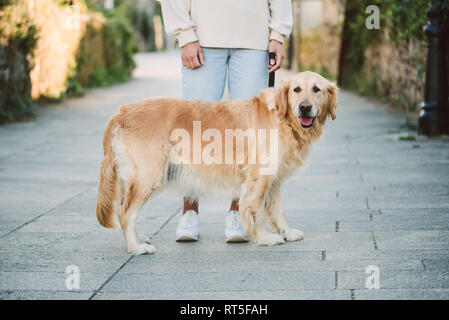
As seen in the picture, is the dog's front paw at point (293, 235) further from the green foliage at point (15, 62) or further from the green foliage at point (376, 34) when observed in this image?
the green foliage at point (15, 62)

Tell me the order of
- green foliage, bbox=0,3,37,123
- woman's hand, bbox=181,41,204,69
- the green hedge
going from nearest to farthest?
woman's hand, bbox=181,41,204,69, the green hedge, green foliage, bbox=0,3,37,123

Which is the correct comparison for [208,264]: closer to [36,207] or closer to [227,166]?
[227,166]

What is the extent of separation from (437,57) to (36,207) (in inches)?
215

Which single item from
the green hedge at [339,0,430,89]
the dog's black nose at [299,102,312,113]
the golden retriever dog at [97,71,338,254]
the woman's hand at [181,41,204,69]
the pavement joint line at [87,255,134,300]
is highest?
the green hedge at [339,0,430,89]

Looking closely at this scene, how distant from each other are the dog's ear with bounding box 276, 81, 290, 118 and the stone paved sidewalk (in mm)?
800

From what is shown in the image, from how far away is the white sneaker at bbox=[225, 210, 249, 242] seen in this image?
449 cm

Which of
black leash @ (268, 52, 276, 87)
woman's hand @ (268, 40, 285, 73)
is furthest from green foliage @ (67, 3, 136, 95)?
woman's hand @ (268, 40, 285, 73)

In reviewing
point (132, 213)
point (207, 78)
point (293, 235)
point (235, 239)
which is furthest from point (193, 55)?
point (293, 235)

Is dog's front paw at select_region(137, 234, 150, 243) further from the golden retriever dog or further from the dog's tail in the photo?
the dog's tail

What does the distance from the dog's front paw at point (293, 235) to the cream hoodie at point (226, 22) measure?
4.41 feet

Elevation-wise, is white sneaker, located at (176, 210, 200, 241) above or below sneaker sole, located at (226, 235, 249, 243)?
above

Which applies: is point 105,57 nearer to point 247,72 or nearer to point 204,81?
point 204,81

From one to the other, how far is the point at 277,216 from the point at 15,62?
7.58m
